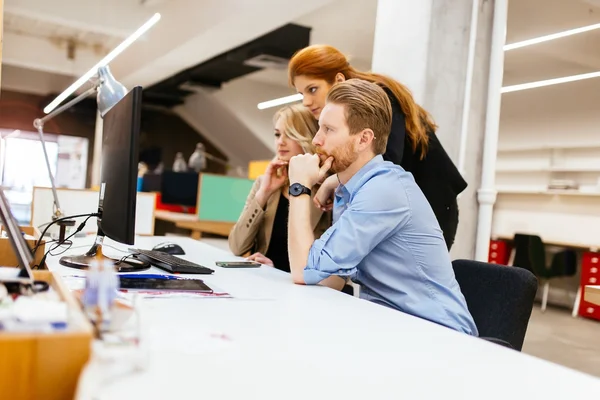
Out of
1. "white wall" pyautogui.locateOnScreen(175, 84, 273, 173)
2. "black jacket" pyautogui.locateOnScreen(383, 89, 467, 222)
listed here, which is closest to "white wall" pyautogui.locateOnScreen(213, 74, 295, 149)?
"white wall" pyautogui.locateOnScreen(175, 84, 273, 173)

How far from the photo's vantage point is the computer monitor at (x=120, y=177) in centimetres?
130

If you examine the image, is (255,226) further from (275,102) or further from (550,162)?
(275,102)

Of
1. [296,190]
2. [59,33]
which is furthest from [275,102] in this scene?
[296,190]

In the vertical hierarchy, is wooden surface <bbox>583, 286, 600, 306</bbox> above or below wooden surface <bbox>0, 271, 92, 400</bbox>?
below

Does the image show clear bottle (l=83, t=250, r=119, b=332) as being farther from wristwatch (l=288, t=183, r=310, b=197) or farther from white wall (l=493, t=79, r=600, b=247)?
white wall (l=493, t=79, r=600, b=247)

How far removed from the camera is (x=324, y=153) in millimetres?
1544

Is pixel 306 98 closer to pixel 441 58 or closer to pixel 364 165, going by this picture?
pixel 364 165

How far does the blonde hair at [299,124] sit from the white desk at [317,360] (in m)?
1.03

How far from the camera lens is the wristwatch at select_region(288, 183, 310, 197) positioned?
1543 millimetres

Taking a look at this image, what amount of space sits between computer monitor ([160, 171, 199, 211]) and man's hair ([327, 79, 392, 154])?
4.21m

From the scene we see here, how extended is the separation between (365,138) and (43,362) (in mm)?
1060

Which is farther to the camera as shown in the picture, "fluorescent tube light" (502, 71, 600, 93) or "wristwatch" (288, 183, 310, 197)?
"fluorescent tube light" (502, 71, 600, 93)

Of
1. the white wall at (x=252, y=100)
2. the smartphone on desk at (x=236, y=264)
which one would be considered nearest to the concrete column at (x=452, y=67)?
the smartphone on desk at (x=236, y=264)

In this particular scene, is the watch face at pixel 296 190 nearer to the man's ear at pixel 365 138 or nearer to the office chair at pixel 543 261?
the man's ear at pixel 365 138
